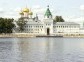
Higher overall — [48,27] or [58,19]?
[58,19]

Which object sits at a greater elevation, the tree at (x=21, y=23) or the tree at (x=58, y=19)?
the tree at (x=58, y=19)

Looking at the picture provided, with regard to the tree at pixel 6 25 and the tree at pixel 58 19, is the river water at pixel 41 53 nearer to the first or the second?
the tree at pixel 6 25

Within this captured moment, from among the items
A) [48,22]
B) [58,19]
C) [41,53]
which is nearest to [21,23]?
[48,22]

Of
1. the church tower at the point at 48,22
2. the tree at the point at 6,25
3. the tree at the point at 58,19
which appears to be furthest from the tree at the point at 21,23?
the tree at the point at 58,19

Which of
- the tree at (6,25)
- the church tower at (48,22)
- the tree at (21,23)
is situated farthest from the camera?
the church tower at (48,22)

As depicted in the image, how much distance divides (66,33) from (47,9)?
50.9 ft

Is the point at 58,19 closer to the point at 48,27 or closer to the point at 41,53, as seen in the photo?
the point at 48,27

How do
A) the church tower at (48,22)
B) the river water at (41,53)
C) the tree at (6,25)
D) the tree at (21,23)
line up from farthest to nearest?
the church tower at (48,22)
the tree at (21,23)
the tree at (6,25)
the river water at (41,53)

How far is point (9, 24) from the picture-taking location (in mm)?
122000

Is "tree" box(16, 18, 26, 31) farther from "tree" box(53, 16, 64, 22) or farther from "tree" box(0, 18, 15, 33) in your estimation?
"tree" box(53, 16, 64, 22)

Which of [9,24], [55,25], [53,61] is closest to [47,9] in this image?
[55,25]

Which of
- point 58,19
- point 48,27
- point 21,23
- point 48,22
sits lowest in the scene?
point 48,27

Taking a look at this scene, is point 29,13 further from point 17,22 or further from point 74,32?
point 74,32

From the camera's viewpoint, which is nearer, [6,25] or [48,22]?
[6,25]
